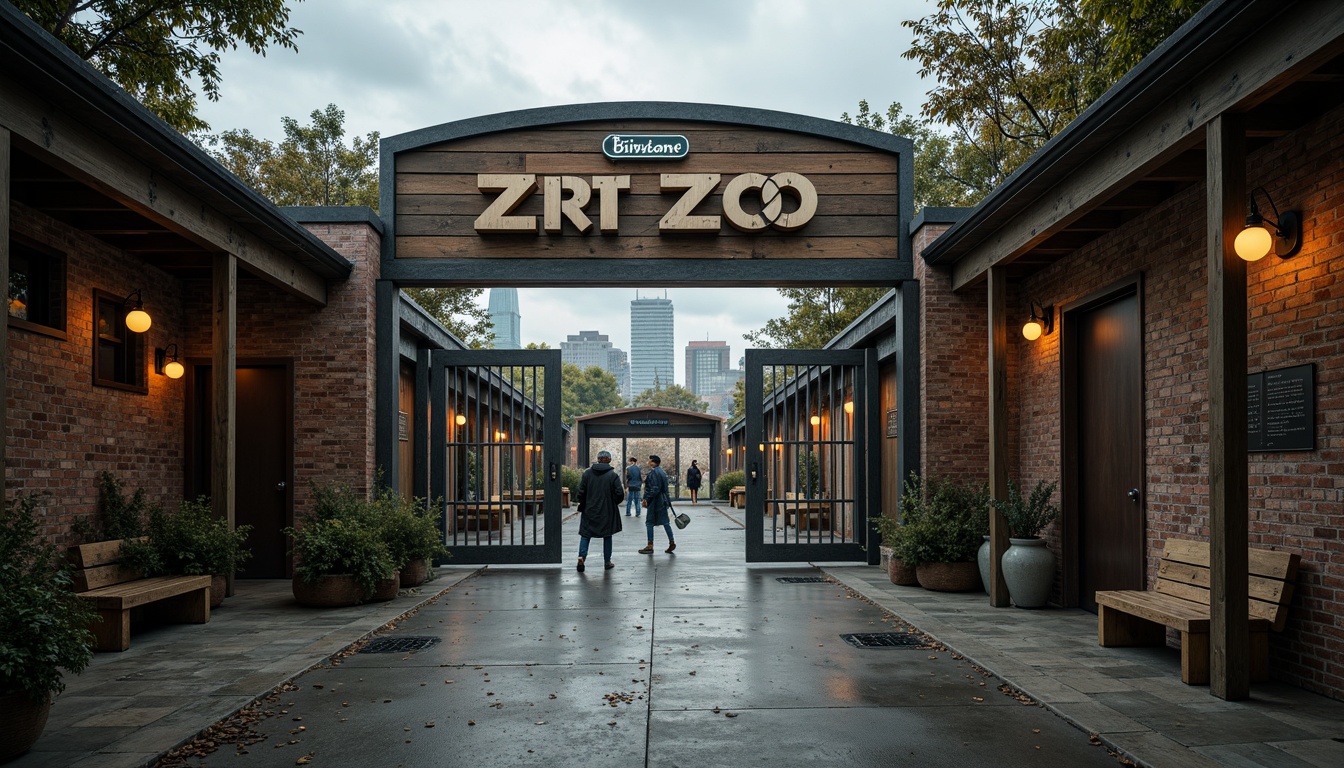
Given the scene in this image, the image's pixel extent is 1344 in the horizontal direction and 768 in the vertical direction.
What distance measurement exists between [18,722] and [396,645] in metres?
2.95

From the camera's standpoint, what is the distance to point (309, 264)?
10047 mm

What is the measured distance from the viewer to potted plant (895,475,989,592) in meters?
9.75

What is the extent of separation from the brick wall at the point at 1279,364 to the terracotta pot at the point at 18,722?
660 cm

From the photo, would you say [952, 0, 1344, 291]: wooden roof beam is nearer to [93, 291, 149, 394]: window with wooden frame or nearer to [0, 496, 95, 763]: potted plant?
[0, 496, 95, 763]: potted plant

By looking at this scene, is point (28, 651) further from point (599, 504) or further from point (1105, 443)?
point (599, 504)

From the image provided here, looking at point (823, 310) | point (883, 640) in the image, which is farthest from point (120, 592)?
point (823, 310)

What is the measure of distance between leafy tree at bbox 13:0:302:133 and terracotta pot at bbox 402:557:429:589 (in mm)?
6201

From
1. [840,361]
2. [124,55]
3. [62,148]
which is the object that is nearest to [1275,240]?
[840,361]

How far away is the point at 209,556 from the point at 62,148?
369 centimetres

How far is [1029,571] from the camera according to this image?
850 centimetres

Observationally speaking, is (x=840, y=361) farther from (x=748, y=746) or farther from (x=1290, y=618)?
(x=748, y=746)

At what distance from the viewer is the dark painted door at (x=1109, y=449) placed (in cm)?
778

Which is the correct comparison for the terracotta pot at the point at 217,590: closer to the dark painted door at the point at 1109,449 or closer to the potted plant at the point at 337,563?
the potted plant at the point at 337,563

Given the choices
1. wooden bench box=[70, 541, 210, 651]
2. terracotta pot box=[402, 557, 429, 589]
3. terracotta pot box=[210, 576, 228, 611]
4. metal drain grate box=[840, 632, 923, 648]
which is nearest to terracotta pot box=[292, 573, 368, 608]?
terracotta pot box=[210, 576, 228, 611]
